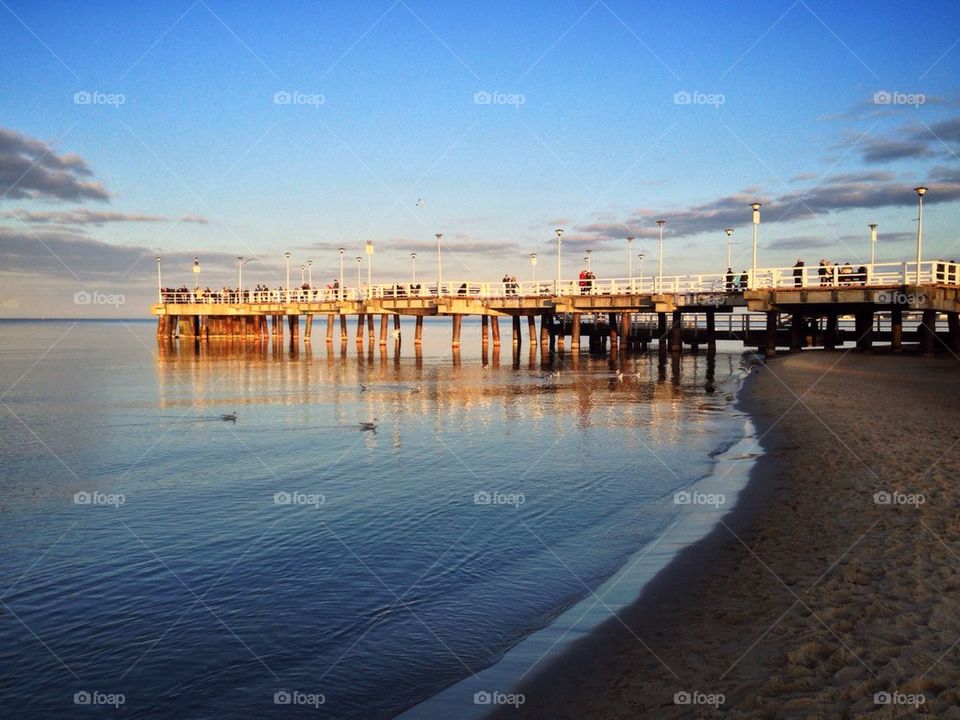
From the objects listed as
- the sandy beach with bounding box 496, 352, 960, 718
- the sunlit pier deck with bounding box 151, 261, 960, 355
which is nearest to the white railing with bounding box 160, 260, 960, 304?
the sunlit pier deck with bounding box 151, 261, 960, 355

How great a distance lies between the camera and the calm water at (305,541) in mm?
6098

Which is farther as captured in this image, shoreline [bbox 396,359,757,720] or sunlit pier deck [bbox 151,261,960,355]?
sunlit pier deck [bbox 151,261,960,355]

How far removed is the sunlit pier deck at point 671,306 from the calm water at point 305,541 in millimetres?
14153

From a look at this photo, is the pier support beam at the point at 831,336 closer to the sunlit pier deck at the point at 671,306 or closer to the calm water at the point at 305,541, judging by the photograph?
the sunlit pier deck at the point at 671,306

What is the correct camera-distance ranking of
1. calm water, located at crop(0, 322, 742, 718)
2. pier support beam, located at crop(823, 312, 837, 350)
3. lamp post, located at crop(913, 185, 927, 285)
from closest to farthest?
calm water, located at crop(0, 322, 742, 718)
lamp post, located at crop(913, 185, 927, 285)
pier support beam, located at crop(823, 312, 837, 350)

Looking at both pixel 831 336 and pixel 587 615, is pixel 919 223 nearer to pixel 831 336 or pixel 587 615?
pixel 831 336

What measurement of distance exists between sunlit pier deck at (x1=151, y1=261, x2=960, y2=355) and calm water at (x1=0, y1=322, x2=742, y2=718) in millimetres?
14153

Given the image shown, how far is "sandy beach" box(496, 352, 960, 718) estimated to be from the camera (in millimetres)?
4891

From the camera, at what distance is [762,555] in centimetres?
796

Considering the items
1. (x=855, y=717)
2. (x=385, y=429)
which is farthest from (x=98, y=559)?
(x=385, y=429)

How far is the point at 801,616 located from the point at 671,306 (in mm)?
37100

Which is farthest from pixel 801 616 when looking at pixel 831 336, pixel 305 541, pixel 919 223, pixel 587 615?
pixel 831 336

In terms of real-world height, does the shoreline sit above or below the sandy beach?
below

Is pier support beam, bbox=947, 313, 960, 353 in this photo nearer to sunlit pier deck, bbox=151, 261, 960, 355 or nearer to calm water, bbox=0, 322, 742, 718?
sunlit pier deck, bbox=151, 261, 960, 355
